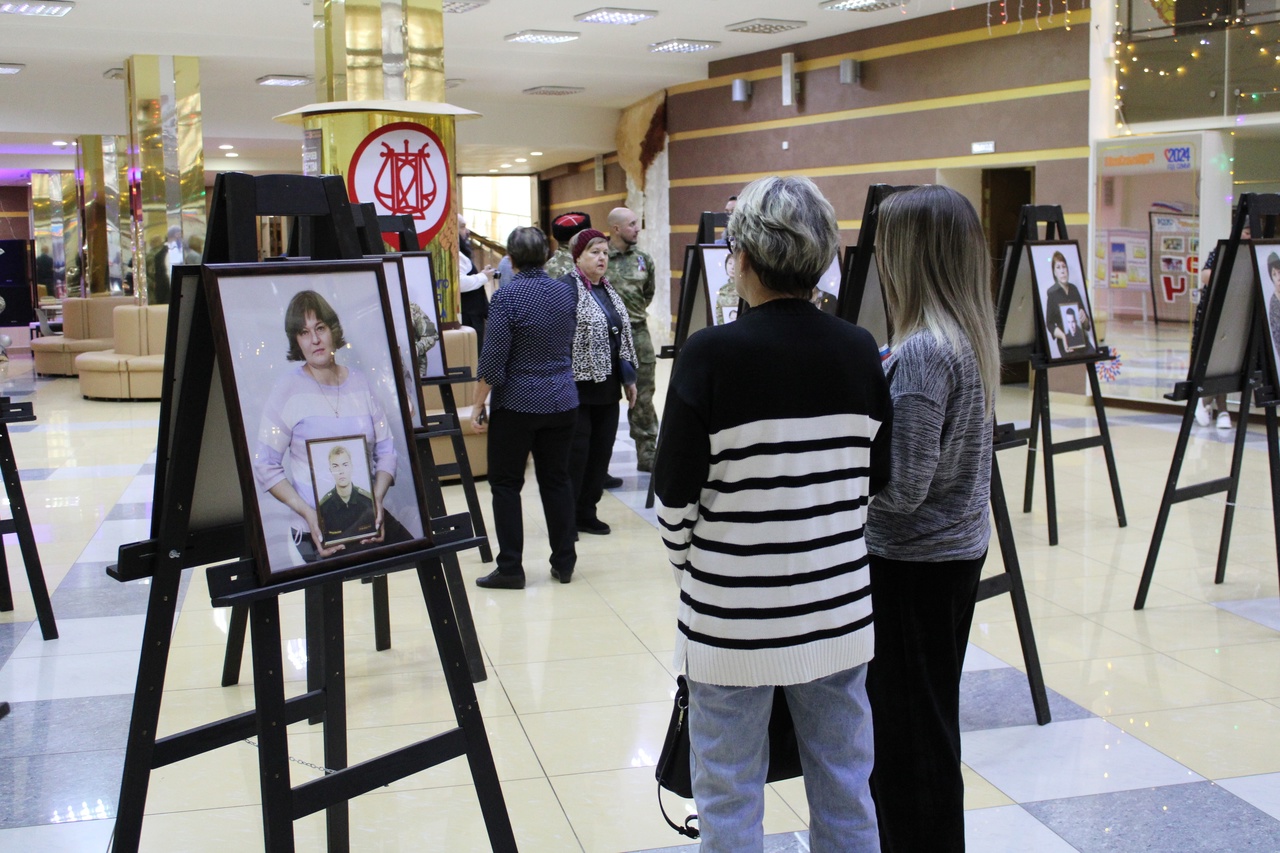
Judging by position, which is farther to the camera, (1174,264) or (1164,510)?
(1174,264)

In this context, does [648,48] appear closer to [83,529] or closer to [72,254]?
[83,529]

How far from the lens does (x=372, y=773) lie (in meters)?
2.16

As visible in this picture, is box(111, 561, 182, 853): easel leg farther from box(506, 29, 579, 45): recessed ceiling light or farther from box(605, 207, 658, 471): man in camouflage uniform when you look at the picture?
box(506, 29, 579, 45): recessed ceiling light

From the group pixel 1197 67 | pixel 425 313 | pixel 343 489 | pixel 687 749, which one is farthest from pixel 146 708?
pixel 1197 67

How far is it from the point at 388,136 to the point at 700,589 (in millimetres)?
4707

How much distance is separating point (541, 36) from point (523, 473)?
858cm

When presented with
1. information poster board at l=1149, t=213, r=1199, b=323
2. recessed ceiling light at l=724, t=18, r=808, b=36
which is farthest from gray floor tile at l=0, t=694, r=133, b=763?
recessed ceiling light at l=724, t=18, r=808, b=36

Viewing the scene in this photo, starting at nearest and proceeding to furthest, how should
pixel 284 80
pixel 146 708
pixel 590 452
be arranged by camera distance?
pixel 146 708 → pixel 590 452 → pixel 284 80

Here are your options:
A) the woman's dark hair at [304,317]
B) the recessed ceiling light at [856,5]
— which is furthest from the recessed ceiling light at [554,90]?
the woman's dark hair at [304,317]

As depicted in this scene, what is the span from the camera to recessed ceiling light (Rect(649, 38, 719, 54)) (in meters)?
12.7

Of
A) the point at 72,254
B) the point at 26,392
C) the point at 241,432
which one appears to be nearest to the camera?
the point at 241,432

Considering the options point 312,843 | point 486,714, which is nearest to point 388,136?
point 486,714

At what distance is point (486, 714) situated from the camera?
339cm

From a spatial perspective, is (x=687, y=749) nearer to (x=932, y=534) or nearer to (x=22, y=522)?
(x=932, y=534)
